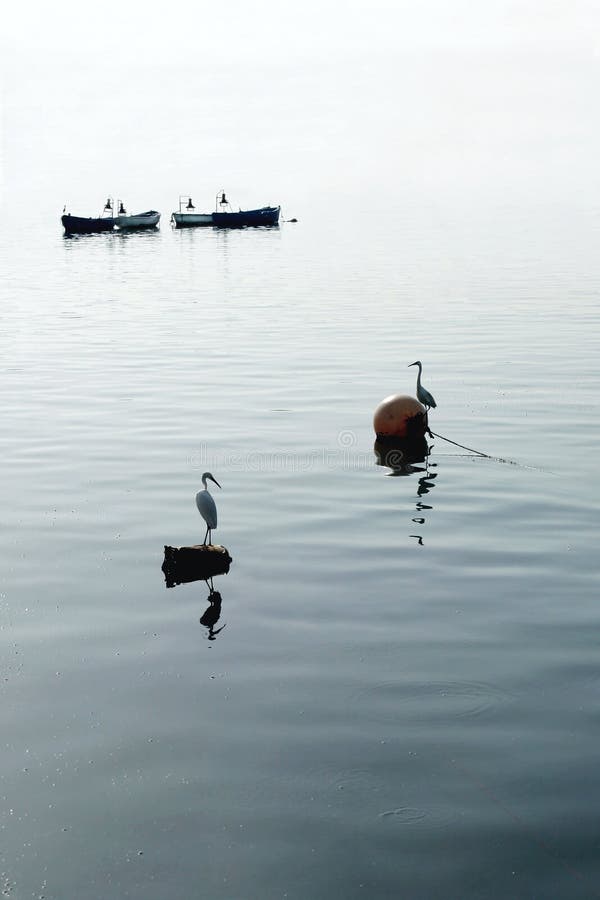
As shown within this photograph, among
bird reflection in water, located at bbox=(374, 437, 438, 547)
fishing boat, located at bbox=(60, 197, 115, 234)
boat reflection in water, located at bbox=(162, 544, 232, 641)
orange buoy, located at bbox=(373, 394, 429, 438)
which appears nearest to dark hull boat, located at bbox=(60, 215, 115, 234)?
fishing boat, located at bbox=(60, 197, 115, 234)

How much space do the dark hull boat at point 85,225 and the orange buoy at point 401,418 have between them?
12427 centimetres

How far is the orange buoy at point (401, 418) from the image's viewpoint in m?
21.9

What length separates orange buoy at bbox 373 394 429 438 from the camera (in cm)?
2189

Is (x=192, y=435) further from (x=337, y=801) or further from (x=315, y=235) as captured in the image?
(x=315, y=235)

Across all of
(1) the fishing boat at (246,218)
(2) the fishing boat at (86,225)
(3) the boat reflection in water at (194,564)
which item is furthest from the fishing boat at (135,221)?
(3) the boat reflection in water at (194,564)

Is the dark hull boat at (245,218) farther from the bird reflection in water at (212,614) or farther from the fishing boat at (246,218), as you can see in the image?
the bird reflection in water at (212,614)

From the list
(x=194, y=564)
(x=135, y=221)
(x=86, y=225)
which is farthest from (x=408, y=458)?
(x=135, y=221)

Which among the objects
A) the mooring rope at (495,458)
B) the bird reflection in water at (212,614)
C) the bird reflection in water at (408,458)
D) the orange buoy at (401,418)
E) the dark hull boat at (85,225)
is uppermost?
the dark hull boat at (85,225)

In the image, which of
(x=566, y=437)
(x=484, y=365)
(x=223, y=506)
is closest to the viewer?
(x=223, y=506)

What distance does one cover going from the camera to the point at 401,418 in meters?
21.9

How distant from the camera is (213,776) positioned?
370 inches

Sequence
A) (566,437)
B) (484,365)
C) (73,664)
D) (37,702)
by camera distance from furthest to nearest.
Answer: (484,365), (566,437), (73,664), (37,702)

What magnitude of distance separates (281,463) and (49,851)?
12514 millimetres

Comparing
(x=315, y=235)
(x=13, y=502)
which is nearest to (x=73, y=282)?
(x=13, y=502)
